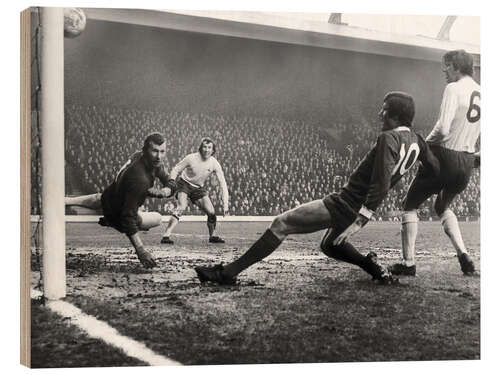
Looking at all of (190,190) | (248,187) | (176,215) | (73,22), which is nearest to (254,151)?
(248,187)

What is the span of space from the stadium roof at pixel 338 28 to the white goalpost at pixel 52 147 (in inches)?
15.9

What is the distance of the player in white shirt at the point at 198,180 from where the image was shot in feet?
23.0

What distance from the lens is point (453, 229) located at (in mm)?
7516

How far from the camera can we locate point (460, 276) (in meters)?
7.46

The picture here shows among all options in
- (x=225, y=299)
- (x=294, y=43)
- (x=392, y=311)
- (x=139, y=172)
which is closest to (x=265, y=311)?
(x=225, y=299)

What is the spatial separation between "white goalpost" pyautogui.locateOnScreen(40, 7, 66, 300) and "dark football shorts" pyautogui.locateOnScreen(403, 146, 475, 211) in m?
3.22

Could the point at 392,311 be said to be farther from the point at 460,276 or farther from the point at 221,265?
the point at 221,265

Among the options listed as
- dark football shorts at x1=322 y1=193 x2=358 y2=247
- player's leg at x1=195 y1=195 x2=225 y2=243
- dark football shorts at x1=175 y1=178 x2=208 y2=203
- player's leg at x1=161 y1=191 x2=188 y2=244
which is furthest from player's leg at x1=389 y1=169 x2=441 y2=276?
player's leg at x1=161 y1=191 x2=188 y2=244

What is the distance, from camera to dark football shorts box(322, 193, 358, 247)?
7.21 m

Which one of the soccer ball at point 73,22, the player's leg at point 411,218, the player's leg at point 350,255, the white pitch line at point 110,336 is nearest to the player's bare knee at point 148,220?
the white pitch line at point 110,336

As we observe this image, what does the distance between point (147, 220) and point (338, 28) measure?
8.30ft

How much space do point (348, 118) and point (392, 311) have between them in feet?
6.01

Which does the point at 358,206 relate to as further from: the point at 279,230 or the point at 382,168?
the point at 279,230

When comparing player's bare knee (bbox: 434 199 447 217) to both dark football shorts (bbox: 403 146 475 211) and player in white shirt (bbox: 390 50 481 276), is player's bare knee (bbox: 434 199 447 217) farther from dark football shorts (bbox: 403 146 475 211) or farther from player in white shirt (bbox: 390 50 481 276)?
dark football shorts (bbox: 403 146 475 211)
